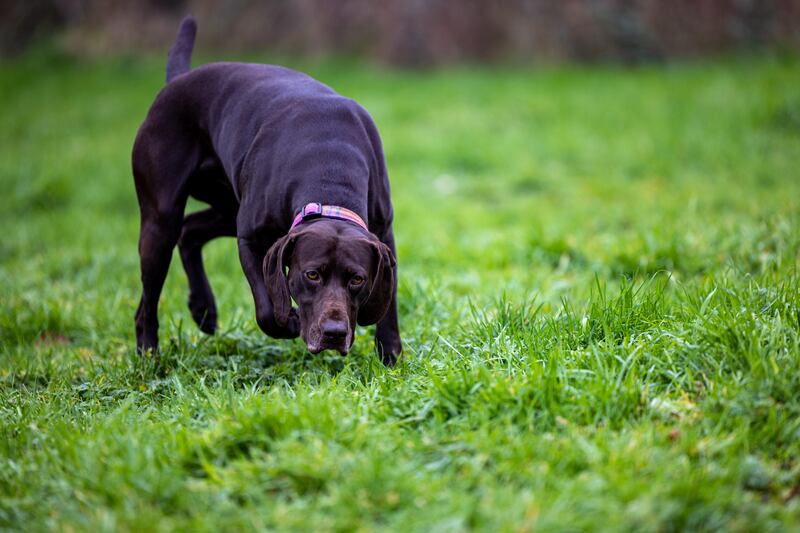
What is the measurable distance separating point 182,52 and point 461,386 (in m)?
2.80

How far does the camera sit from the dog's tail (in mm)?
4496

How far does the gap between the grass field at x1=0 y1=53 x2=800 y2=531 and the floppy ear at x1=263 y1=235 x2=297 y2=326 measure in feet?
1.01

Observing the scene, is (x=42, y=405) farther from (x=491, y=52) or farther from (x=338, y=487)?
(x=491, y=52)

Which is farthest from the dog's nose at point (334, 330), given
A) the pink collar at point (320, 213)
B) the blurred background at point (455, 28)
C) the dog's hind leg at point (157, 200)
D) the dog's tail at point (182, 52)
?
the blurred background at point (455, 28)

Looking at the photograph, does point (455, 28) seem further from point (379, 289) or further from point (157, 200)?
point (379, 289)

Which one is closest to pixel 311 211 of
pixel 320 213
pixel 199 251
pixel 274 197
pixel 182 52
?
pixel 320 213

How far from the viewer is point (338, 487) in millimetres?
2395

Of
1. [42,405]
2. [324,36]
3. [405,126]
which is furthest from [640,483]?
[324,36]

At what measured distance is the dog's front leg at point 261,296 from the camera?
342 cm

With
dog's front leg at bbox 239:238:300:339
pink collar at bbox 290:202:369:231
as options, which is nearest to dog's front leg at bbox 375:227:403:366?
dog's front leg at bbox 239:238:300:339

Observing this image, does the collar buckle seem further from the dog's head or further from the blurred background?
the blurred background

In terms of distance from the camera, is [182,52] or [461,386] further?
[182,52]

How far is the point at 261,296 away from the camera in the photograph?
346cm

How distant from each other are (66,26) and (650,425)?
50.1 feet
